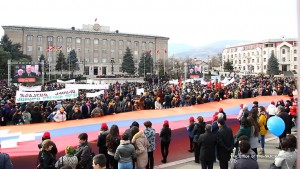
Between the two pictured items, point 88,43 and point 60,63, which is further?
point 88,43

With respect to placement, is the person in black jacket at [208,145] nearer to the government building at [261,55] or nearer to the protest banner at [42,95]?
the protest banner at [42,95]

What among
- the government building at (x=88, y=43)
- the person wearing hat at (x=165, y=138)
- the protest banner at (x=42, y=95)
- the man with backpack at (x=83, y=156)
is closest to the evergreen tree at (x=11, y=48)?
the government building at (x=88, y=43)

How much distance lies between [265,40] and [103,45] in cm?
5813

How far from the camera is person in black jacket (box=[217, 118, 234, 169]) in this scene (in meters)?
7.29

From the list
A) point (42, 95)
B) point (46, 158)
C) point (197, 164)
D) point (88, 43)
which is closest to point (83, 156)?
point (46, 158)

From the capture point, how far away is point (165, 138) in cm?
880

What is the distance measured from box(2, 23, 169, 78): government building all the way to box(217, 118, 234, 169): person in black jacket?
75.4 m

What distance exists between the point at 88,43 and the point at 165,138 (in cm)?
8836

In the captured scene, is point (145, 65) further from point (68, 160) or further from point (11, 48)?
point (68, 160)

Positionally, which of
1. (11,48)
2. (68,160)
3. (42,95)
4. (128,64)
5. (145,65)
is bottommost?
(68,160)

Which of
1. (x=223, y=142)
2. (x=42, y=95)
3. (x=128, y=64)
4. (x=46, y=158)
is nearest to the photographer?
(x=46, y=158)

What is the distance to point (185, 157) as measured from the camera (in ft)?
32.0

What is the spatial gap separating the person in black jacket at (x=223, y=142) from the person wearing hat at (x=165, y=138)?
1829mm

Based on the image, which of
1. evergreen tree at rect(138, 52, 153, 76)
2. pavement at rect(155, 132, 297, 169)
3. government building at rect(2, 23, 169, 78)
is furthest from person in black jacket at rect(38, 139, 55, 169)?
government building at rect(2, 23, 169, 78)
